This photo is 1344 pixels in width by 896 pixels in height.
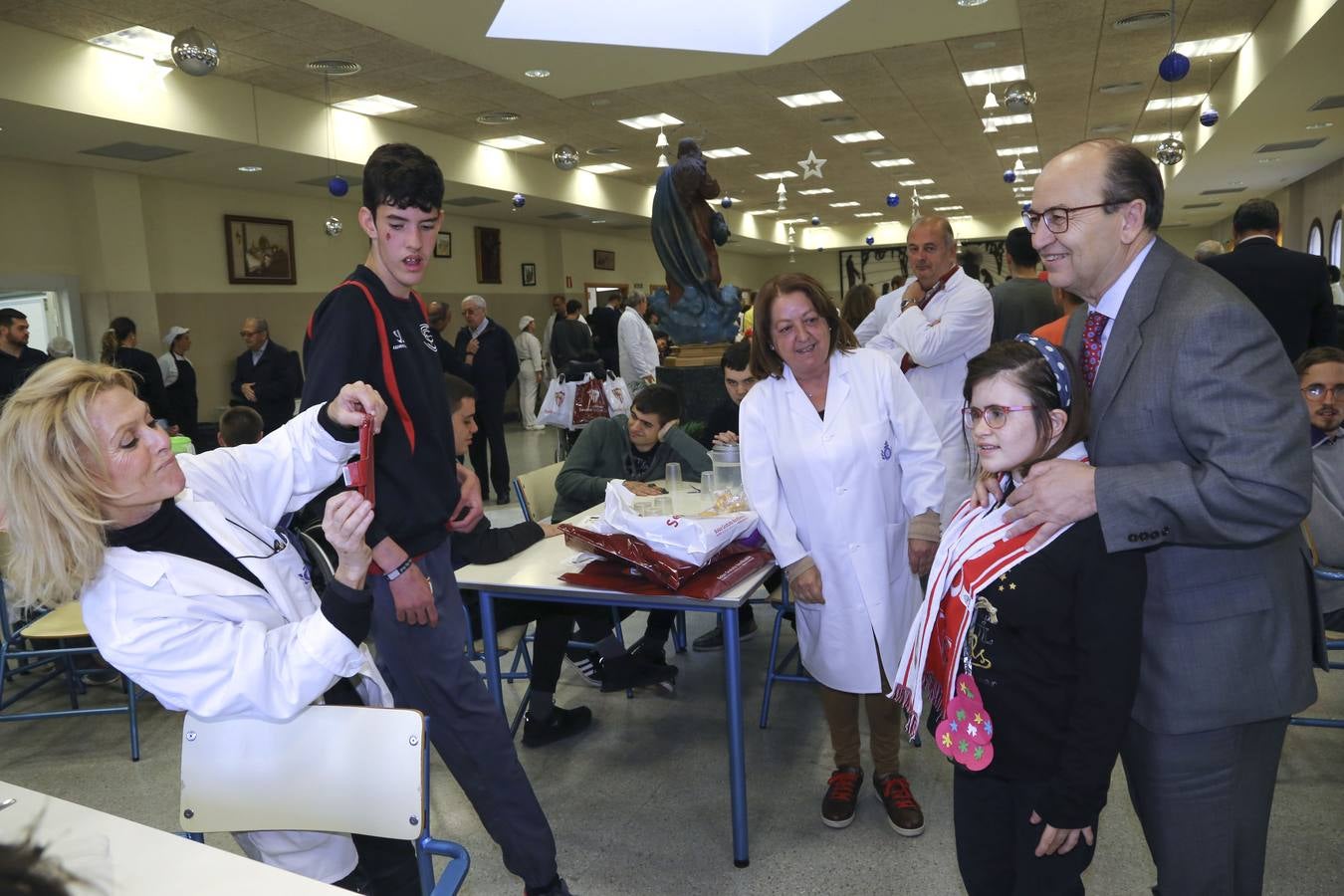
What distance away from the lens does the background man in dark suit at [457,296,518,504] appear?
7.22m

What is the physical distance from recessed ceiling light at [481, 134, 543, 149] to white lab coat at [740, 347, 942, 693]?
8.93 meters

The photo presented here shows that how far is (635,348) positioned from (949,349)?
4.16 metres

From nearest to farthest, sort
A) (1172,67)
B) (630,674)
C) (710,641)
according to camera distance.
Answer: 1. (630,674)
2. (710,641)
3. (1172,67)

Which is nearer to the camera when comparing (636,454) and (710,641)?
(636,454)

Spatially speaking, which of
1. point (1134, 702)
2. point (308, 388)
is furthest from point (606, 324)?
point (1134, 702)

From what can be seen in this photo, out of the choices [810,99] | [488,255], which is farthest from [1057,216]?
[488,255]

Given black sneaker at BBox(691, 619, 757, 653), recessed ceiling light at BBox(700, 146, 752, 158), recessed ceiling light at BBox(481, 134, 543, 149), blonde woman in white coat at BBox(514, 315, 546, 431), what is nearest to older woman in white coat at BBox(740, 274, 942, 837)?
black sneaker at BBox(691, 619, 757, 653)

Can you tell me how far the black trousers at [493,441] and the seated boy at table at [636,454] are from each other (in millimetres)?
3612

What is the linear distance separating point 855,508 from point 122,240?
8.97m

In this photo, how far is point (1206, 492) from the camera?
4.24ft

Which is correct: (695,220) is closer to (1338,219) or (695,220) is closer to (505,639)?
(505,639)

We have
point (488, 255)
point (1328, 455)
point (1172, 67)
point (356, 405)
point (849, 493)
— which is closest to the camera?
point (356, 405)

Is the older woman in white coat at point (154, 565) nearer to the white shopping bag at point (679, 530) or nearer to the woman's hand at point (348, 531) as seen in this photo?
the woman's hand at point (348, 531)

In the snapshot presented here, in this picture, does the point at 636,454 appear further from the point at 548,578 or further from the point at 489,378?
the point at 489,378
